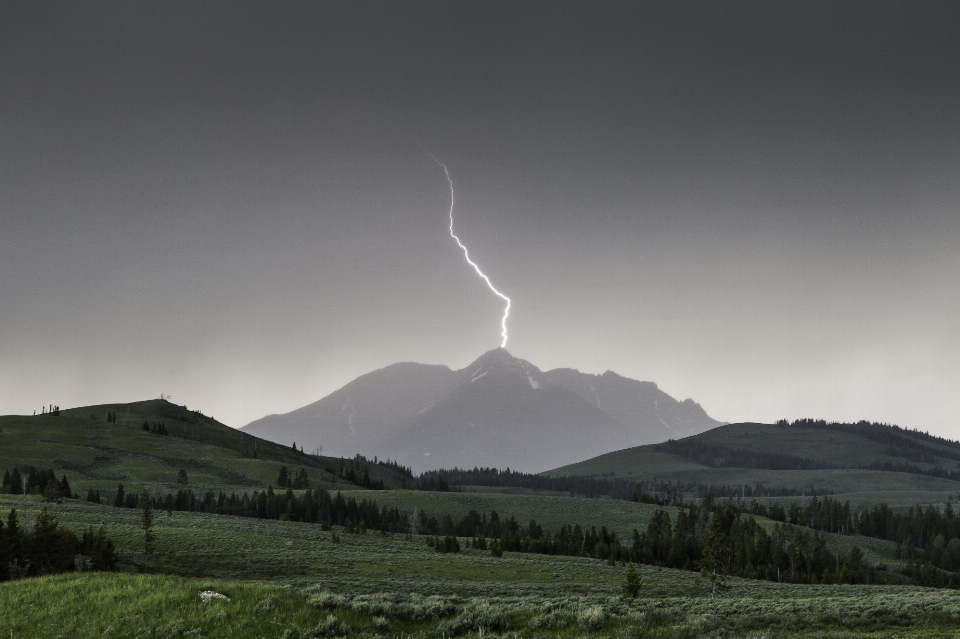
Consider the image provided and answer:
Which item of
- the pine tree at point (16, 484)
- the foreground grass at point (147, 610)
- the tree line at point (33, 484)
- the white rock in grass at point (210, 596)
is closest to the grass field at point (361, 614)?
the foreground grass at point (147, 610)

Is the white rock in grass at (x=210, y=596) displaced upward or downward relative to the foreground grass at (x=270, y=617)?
upward

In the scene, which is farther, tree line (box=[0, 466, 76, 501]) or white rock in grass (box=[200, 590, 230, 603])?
tree line (box=[0, 466, 76, 501])

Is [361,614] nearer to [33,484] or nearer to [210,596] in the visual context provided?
[210,596]

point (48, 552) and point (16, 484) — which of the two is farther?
point (16, 484)


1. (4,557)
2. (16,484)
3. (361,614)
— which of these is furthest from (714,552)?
(16,484)

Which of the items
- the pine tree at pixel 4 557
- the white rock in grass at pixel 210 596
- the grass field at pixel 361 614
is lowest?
the pine tree at pixel 4 557

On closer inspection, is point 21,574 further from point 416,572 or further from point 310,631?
point 310,631

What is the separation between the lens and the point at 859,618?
89.8 feet

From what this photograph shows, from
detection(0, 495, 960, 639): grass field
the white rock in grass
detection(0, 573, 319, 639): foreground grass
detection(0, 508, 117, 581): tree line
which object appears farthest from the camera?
detection(0, 508, 117, 581): tree line

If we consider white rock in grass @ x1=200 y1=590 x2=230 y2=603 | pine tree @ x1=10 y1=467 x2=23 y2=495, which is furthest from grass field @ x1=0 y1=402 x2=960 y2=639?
pine tree @ x1=10 y1=467 x2=23 y2=495

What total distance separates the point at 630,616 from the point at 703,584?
5690 centimetres

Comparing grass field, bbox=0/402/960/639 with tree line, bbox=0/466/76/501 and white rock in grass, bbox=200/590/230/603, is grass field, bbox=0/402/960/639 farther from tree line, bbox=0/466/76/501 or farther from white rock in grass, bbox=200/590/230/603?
tree line, bbox=0/466/76/501

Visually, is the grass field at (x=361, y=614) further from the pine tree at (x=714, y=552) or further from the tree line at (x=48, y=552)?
the pine tree at (x=714, y=552)

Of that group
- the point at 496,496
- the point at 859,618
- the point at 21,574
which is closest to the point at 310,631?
the point at 859,618
